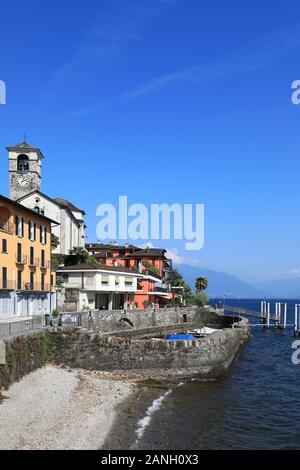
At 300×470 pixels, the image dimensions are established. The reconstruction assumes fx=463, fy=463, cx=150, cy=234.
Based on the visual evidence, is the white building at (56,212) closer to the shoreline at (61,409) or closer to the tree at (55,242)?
the tree at (55,242)

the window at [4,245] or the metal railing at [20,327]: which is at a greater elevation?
the window at [4,245]

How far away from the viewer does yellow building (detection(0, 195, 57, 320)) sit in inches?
1706

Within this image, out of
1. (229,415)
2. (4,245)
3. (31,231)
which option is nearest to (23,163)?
(31,231)

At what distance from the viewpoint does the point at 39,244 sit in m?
51.2

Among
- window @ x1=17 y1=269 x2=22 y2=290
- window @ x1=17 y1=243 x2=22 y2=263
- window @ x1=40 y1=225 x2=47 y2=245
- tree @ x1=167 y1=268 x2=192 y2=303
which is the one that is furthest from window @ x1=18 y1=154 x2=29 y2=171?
tree @ x1=167 y1=268 x2=192 y2=303

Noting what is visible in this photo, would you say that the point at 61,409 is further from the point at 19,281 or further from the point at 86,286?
the point at 86,286

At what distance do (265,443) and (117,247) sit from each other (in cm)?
8172

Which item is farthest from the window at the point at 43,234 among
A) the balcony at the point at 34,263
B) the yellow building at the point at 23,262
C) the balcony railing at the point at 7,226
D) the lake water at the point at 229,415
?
the lake water at the point at 229,415

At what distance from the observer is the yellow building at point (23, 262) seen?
4334 centimetres

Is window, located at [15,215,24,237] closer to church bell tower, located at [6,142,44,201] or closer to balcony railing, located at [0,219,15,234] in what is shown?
balcony railing, located at [0,219,15,234]

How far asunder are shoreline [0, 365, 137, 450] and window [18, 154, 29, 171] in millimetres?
52165

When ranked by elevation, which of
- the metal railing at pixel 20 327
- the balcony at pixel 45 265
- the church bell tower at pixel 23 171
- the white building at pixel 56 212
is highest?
the church bell tower at pixel 23 171

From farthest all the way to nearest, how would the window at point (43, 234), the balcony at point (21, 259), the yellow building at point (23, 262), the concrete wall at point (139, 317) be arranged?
1. the window at point (43, 234)
2. the concrete wall at point (139, 317)
3. the balcony at point (21, 259)
4. the yellow building at point (23, 262)

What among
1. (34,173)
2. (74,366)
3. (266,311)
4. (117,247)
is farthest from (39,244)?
(266,311)
